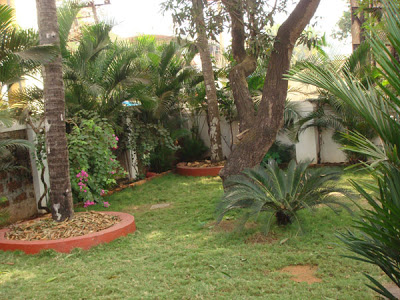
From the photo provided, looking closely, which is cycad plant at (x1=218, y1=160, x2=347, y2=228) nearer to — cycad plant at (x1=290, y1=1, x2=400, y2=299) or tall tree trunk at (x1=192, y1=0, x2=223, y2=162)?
cycad plant at (x1=290, y1=1, x2=400, y2=299)

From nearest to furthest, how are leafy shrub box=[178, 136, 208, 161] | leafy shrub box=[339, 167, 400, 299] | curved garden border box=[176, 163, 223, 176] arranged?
leafy shrub box=[339, 167, 400, 299] → curved garden border box=[176, 163, 223, 176] → leafy shrub box=[178, 136, 208, 161]

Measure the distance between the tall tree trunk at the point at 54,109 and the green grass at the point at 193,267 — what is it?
117cm

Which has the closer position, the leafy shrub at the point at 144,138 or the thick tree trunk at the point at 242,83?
the thick tree trunk at the point at 242,83

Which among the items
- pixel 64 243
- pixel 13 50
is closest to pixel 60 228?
pixel 64 243

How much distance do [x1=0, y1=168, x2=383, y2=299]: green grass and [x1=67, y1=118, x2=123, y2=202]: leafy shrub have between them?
1.66 m

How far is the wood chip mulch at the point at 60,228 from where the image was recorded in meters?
6.37

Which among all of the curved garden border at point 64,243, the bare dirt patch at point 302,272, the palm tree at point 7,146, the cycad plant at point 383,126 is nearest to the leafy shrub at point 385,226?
the cycad plant at point 383,126

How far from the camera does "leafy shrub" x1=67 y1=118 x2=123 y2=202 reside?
8.38 m

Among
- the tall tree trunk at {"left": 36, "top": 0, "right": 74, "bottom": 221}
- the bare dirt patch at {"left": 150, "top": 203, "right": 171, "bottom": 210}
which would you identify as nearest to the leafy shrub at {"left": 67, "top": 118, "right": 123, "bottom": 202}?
the bare dirt patch at {"left": 150, "top": 203, "right": 171, "bottom": 210}

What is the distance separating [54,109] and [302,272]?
14.0ft

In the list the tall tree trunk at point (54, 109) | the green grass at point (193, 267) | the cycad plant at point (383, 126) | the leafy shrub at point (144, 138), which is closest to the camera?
the cycad plant at point (383, 126)

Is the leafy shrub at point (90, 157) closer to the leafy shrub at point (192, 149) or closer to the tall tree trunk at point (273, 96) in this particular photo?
the tall tree trunk at point (273, 96)

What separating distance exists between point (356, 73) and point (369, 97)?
30.2ft

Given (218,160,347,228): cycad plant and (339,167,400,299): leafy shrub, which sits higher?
(339,167,400,299): leafy shrub
